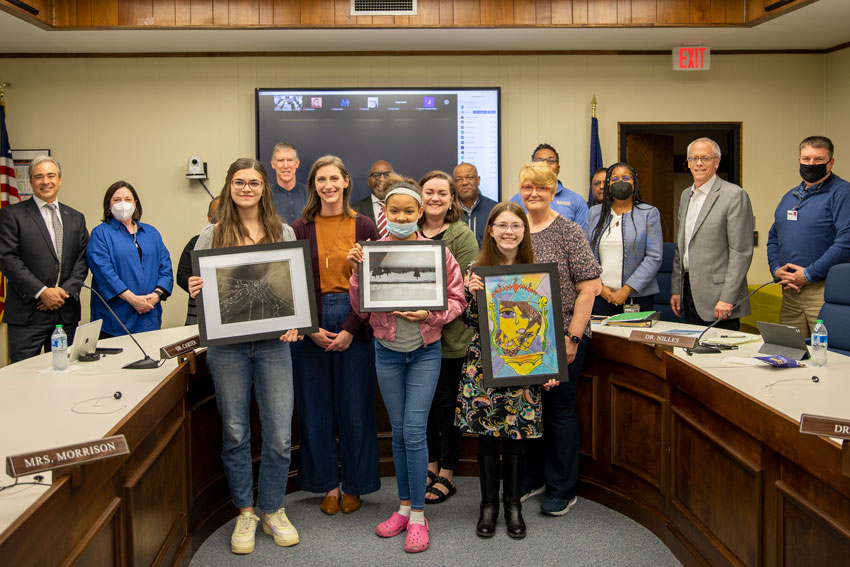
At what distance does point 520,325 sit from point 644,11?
134 inches

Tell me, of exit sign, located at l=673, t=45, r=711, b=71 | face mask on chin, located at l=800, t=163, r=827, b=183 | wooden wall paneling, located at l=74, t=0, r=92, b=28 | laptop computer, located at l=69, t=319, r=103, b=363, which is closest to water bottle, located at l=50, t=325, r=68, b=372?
laptop computer, located at l=69, t=319, r=103, b=363

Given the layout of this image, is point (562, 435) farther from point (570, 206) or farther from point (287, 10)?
point (287, 10)

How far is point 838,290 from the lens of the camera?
2.98 meters

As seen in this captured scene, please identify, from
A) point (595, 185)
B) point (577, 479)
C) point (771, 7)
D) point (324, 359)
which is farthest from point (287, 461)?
point (771, 7)

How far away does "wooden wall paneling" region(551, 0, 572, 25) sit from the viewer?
486 centimetres

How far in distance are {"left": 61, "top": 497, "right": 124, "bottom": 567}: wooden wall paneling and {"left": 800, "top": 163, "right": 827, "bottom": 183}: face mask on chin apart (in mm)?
3588

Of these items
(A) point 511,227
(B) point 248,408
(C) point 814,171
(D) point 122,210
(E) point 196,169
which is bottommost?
(B) point 248,408

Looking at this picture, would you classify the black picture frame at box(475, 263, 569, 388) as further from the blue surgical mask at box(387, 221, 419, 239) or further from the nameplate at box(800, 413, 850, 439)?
the nameplate at box(800, 413, 850, 439)

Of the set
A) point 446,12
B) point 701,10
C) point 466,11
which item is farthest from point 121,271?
point 701,10

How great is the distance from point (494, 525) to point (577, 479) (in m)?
0.63

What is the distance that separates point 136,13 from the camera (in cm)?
473

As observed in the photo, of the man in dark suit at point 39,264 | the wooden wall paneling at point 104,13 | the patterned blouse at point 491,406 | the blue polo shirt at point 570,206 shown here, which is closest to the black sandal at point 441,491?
the patterned blouse at point 491,406

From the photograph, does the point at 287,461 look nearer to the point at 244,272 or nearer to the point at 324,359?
the point at 324,359

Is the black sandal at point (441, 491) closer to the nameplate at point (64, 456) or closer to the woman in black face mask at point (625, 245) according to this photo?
the woman in black face mask at point (625, 245)
